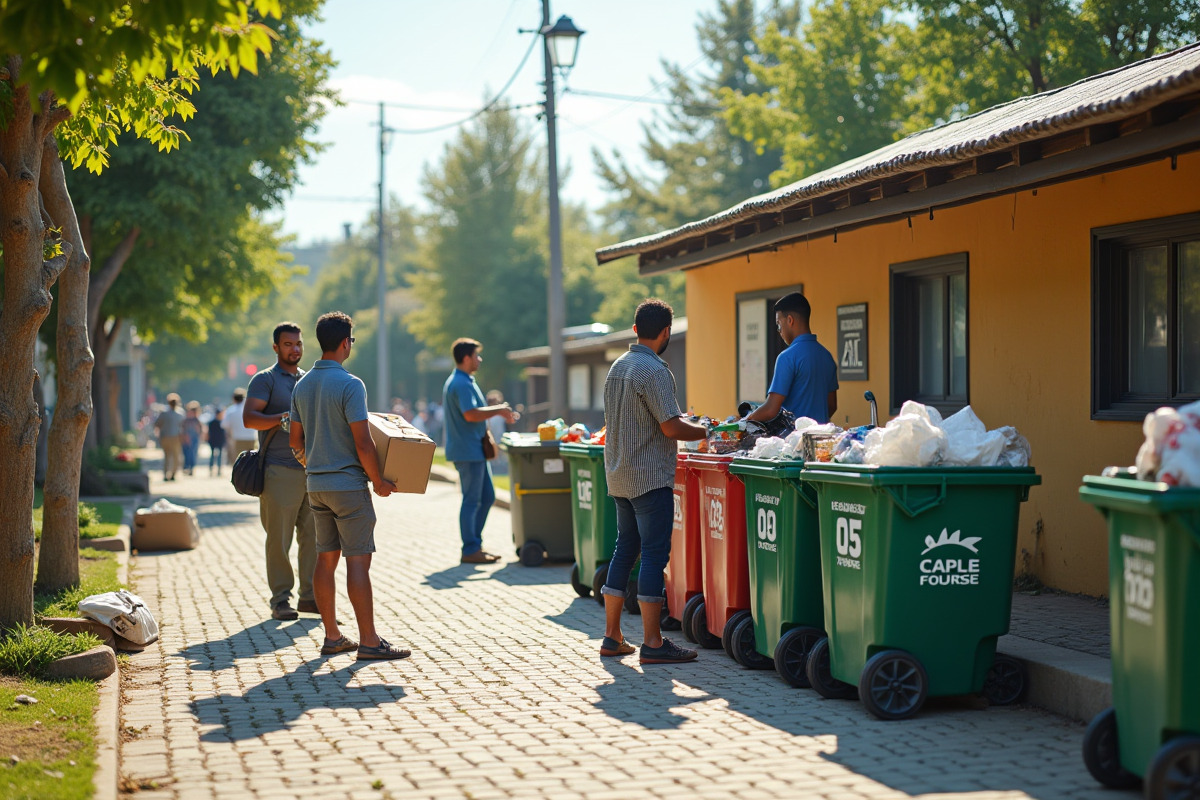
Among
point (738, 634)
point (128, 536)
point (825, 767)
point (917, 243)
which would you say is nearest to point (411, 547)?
point (128, 536)

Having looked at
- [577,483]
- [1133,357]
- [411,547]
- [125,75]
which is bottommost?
[411,547]

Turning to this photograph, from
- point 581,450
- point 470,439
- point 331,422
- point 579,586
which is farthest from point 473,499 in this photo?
point 331,422

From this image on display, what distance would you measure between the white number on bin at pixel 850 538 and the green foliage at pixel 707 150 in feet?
122

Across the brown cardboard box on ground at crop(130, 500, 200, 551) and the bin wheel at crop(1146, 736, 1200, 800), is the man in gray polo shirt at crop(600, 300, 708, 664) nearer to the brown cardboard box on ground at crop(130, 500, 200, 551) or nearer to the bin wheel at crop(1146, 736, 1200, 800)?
the bin wheel at crop(1146, 736, 1200, 800)

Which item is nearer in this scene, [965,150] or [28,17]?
[28,17]

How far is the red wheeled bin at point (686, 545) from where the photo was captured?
789 centimetres

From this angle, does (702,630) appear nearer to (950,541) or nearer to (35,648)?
(950,541)

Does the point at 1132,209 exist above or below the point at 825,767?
above

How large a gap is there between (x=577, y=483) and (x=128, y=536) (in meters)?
6.54

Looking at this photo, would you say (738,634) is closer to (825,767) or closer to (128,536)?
(825,767)

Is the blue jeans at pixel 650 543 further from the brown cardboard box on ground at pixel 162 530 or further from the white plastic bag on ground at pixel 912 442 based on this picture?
the brown cardboard box on ground at pixel 162 530

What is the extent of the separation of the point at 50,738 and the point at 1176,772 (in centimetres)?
431

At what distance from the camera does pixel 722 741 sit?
5574mm

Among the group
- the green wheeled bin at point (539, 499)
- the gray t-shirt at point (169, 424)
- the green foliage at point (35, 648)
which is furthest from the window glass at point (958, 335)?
the gray t-shirt at point (169, 424)
